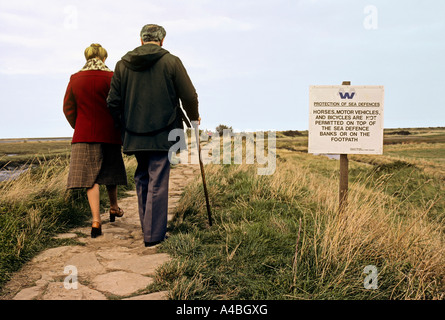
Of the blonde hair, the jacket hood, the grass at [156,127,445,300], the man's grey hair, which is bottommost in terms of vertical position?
the grass at [156,127,445,300]

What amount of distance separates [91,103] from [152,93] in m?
0.95

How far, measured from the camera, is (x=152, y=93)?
3949 mm

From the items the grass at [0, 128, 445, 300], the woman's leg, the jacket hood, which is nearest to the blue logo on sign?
the grass at [0, 128, 445, 300]

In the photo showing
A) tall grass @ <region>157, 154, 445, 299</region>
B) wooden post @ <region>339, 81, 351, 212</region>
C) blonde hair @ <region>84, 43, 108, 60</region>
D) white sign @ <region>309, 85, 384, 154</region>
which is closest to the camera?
tall grass @ <region>157, 154, 445, 299</region>

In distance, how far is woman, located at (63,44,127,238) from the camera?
436 cm

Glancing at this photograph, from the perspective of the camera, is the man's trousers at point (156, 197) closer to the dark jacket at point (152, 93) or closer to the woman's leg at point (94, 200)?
the dark jacket at point (152, 93)

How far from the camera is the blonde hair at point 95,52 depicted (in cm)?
447

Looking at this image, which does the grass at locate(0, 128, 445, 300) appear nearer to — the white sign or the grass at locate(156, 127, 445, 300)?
the grass at locate(156, 127, 445, 300)

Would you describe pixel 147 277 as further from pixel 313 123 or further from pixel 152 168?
pixel 313 123

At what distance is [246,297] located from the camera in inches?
110

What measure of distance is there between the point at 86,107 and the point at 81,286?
89.3 inches

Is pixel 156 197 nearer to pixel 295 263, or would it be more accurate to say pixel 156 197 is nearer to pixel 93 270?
pixel 93 270

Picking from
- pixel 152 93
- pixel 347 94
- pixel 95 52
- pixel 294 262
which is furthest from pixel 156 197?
pixel 347 94
